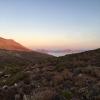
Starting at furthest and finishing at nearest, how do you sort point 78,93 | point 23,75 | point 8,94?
point 23,75, point 8,94, point 78,93

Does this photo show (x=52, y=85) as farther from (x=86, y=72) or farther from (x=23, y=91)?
(x=86, y=72)

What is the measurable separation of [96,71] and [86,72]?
617mm

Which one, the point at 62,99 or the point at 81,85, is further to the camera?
the point at 81,85

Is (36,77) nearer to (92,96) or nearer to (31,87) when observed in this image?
(31,87)

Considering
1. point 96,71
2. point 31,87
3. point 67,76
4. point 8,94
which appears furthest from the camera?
point 96,71

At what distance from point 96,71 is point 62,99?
5.90 metres

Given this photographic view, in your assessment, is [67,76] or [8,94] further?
[67,76]

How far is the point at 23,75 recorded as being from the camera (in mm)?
14391

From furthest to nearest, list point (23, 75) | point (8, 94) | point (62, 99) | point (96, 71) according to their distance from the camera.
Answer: point (23, 75), point (96, 71), point (8, 94), point (62, 99)

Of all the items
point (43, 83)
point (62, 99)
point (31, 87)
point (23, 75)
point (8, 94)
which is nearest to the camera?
point (62, 99)

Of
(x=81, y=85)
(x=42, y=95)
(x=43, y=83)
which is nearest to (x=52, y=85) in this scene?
(x=43, y=83)

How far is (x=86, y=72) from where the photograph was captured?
44.1 feet

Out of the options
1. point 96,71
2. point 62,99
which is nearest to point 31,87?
point 62,99

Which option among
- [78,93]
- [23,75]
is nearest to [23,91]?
[78,93]
